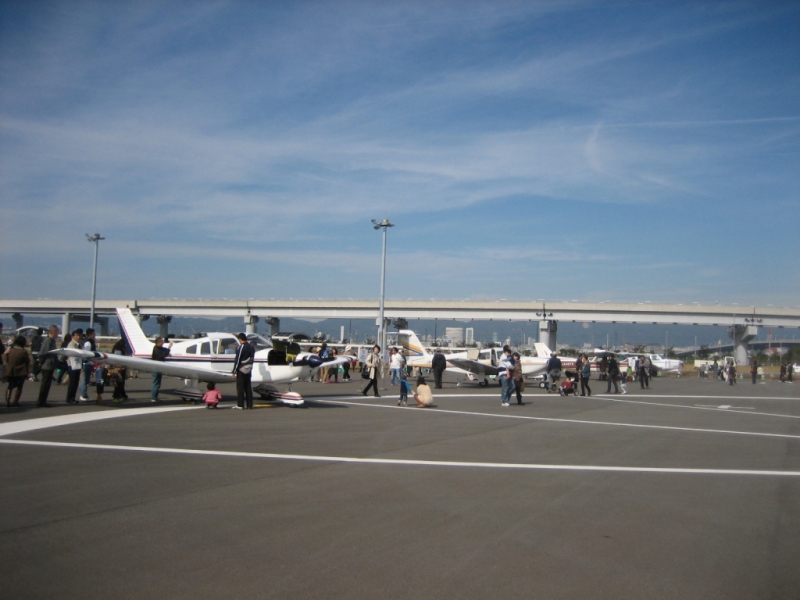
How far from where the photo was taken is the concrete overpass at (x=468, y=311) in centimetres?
7038

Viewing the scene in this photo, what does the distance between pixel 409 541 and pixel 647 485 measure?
4.06 meters

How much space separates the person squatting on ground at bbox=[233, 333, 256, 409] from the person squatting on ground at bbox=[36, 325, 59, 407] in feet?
13.6

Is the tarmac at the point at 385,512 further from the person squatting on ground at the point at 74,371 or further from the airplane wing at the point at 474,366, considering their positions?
the airplane wing at the point at 474,366

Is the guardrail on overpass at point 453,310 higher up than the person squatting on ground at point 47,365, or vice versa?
the guardrail on overpass at point 453,310

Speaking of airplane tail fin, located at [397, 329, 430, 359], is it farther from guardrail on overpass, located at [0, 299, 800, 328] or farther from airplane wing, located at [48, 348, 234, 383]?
guardrail on overpass, located at [0, 299, 800, 328]

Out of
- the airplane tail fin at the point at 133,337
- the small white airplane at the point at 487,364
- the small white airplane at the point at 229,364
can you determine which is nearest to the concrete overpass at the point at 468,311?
the small white airplane at the point at 487,364

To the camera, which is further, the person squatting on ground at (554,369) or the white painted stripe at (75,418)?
the person squatting on ground at (554,369)

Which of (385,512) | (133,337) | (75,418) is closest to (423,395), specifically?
(133,337)

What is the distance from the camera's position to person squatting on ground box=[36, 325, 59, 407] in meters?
15.0

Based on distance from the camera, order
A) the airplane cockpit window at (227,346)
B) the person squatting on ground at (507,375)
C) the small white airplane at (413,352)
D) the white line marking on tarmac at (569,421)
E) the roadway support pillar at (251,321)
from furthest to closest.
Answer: the roadway support pillar at (251,321) < the small white airplane at (413,352) < the person squatting on ground at (507,375) < the airplane cockpit window at (227,346) < the white line marking on tarmac at (569,421)

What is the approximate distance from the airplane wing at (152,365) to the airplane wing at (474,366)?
1462 centimetres

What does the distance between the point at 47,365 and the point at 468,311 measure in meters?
63.2

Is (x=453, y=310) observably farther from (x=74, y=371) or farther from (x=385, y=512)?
(x=385, y=512)

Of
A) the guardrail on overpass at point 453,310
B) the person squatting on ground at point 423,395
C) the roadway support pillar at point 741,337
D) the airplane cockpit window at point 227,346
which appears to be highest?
the guardrail on overpass at point 453,310
